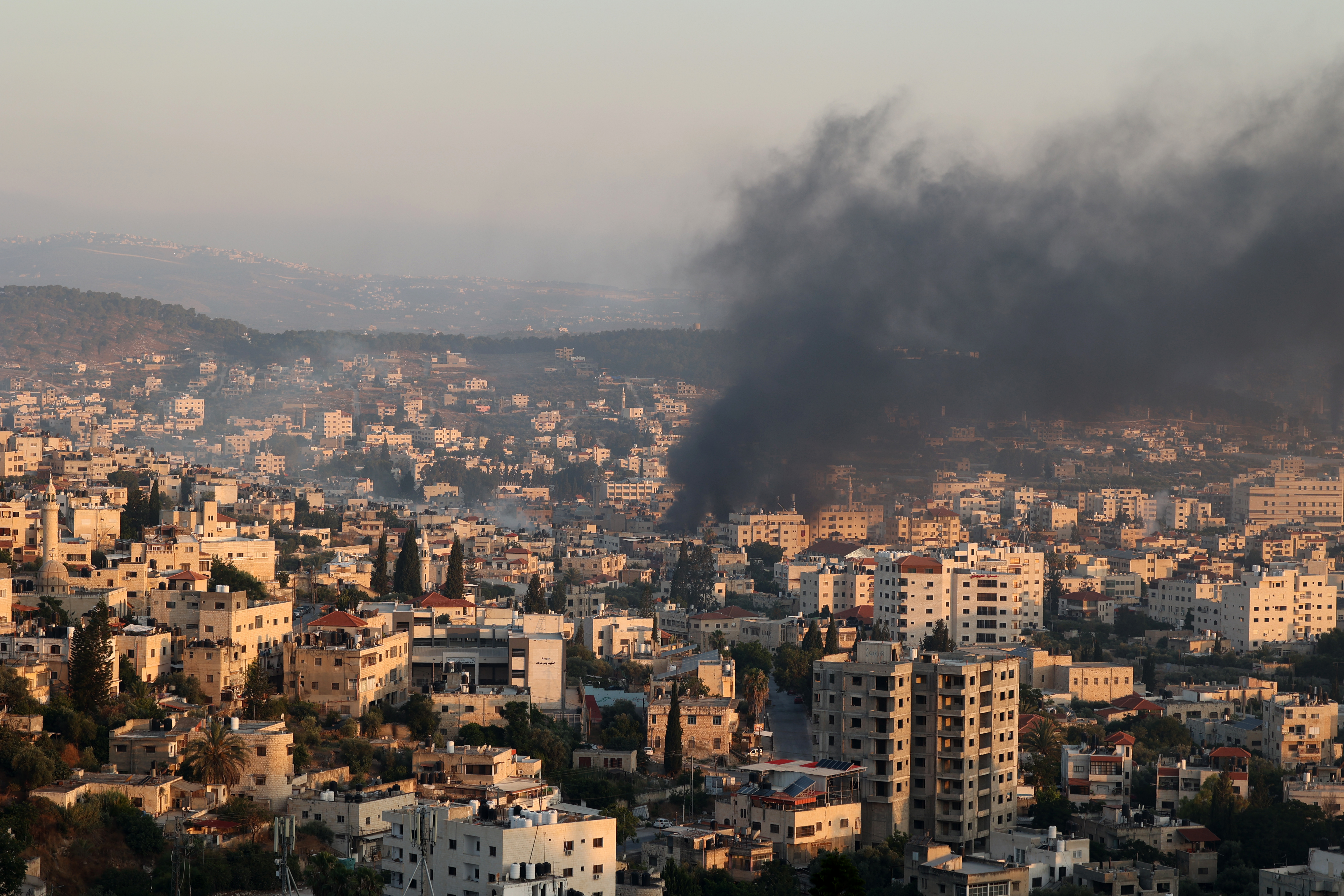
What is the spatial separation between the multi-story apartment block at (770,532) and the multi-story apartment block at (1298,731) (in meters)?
40.0

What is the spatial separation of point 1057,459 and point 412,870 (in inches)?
3540

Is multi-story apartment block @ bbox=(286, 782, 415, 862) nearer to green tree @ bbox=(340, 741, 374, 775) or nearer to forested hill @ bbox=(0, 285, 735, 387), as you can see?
green tree @ bbox=(340, 741, 374, 775)

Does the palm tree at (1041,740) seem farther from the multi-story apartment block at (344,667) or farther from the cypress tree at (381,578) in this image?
the cypress tree at (381,578)

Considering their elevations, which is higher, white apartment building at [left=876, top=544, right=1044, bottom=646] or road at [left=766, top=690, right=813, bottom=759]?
white apartment building at [left=876, top=544, right=1044, bottom=646]

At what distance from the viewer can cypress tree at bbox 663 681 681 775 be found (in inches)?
1328

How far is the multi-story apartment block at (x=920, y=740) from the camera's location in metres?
31.2

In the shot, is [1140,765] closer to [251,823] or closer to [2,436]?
[251,823]

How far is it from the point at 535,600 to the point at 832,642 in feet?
22.3

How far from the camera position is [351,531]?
63.1 metres

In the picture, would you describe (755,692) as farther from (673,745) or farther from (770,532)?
(770,532)

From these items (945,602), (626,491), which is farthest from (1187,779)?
(626,491)

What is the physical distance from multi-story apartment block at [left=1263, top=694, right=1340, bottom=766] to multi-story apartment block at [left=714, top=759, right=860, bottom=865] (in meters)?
11.9

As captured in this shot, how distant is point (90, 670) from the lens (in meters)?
29.7

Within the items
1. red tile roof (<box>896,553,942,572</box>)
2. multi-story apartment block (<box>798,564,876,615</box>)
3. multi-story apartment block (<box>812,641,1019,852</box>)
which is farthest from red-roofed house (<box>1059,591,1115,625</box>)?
multi-story apartment block (<box>812,641,1019,852</box>)
